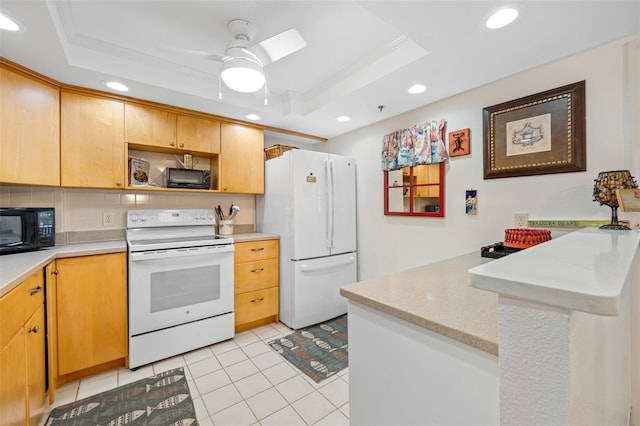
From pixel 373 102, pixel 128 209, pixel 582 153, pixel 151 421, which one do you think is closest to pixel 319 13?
pixel 373 102

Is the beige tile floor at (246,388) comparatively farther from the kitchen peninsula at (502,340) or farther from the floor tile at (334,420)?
the kitchen peninsula at (502,340)

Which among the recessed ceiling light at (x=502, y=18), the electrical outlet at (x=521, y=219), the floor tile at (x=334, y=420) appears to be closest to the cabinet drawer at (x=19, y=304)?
the floor tile at (x=334, y=420)

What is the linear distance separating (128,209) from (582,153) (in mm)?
3473

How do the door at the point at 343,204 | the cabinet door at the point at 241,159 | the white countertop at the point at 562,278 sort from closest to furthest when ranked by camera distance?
1. the white countertop at the point at 562,278
2. the cabinet door at the point at 241,159
3. the door at the point at 343,204

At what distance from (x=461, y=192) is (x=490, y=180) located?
0.23m

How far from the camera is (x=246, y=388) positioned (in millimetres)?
→ 1846

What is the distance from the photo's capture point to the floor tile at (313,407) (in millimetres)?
1604

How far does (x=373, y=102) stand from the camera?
241 centimetres

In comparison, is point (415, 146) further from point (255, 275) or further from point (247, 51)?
point (255, 275)

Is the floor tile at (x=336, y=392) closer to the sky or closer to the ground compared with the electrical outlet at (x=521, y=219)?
closer to the ground

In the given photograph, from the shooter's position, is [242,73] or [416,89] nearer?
[242,73]

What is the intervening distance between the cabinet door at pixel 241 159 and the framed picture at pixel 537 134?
2139 mm

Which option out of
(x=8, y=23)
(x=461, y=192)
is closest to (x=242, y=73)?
(x=8, y=23)

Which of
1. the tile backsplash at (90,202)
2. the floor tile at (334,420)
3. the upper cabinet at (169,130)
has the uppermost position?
the upper cabinet at (169,130)
